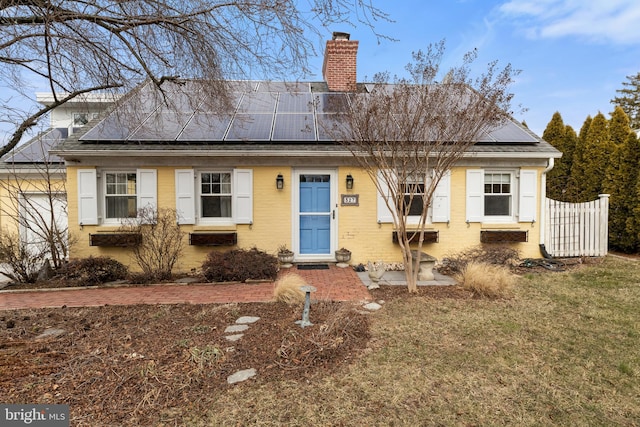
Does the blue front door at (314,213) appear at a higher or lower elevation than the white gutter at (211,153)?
lower

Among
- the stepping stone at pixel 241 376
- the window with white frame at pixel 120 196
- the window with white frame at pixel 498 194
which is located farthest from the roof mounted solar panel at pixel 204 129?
the window with white frame at pixel 498 194

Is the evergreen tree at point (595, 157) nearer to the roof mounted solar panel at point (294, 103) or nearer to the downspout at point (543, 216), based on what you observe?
the downspout at point (543, 216)

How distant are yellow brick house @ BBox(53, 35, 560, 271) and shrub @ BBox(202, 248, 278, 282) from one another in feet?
2.26

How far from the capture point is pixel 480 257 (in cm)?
700

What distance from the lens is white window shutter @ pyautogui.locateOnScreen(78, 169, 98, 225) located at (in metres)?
7.07

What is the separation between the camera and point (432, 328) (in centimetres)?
402

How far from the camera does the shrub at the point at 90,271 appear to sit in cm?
634

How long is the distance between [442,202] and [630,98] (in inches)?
1104

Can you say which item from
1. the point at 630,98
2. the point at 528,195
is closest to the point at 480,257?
the point at 528,195

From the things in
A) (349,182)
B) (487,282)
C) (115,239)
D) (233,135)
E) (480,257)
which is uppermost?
(233,135)

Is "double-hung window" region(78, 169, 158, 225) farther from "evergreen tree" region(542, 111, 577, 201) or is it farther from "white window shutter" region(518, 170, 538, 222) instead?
"evergreen tree" region(542, 111, 577, 201)

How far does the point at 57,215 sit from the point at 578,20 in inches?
590

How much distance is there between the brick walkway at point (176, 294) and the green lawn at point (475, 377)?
1.24 m

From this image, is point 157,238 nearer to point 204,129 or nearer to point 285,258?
point 204,129
